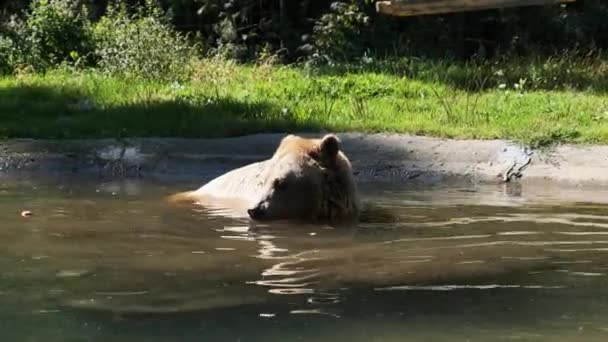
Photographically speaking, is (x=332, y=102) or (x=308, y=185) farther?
(x=332, y=102)

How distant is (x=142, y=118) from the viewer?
1193cm

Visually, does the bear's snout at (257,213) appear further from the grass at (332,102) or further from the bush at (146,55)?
the bush at (146,55)

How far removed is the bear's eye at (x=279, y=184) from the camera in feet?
24.3

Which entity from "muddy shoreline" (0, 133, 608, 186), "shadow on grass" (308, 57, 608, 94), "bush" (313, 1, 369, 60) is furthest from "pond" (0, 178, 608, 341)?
"bush" (313, 1, 369, 60)

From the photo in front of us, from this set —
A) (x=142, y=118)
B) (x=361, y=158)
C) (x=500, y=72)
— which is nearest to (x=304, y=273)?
(x=361, y=158)

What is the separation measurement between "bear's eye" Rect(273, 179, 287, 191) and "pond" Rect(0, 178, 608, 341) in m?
0.28

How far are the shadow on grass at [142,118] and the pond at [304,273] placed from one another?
270cm

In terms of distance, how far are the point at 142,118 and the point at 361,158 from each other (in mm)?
3036

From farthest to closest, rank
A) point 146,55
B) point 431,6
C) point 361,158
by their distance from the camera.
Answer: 1. point 146,55
2. point 431,6
3. point 361,158

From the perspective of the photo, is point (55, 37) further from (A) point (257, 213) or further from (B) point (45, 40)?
(A) point (257, 213)

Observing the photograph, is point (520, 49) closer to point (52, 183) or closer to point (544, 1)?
point (544, 1)

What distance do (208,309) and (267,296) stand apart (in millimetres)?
382

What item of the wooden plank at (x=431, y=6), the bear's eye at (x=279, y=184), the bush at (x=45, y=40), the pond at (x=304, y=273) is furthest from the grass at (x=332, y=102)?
the bear's eye at (x=279, y=184)

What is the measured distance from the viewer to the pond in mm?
4395
